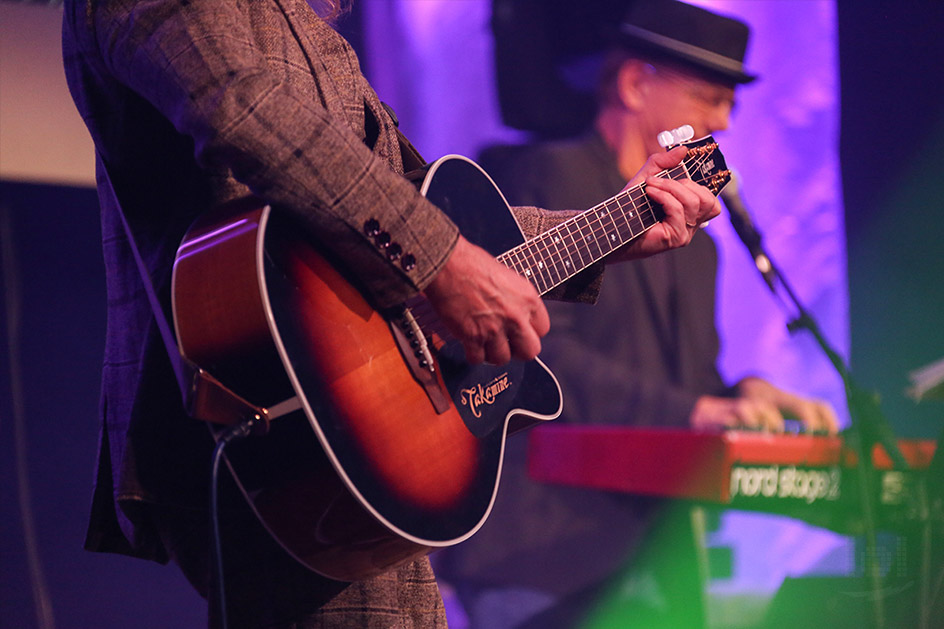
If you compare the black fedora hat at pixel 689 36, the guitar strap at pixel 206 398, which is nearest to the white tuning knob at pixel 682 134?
the guitar strap at pixel 206 398

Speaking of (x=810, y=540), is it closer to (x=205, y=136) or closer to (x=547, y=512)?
(x=547, y=512)

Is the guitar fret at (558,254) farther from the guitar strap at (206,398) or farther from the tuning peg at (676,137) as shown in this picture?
the guitar strap at (206,398)

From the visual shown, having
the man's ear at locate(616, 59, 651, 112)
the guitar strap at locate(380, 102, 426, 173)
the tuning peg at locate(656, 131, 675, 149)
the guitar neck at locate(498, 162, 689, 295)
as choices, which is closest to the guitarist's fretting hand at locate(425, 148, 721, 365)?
the guitar neck at locate(498, 162, 689, 295)

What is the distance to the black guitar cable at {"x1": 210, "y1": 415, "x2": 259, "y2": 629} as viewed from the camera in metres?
0.78

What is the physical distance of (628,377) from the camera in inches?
120

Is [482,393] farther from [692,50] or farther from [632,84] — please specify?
[692,50]

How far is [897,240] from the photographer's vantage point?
3.42 metres

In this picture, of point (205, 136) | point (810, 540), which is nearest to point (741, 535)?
point (810, 540)

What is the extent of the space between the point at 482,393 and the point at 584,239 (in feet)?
1.22

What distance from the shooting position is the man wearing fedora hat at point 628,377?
9.36 ft

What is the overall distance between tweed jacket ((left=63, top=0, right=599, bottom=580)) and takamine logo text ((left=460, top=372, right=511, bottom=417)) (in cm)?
21

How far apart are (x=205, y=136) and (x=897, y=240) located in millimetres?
3417

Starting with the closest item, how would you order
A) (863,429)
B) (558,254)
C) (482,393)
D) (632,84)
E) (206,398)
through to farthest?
1. (206,398)
2. (482,393)
3. (558,254)
4. (863,429)
5. (632,84)

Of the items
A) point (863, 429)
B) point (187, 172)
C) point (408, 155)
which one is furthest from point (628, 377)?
point (187, 172)
